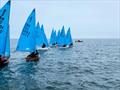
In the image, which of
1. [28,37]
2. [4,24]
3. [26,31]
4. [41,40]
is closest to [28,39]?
[28,37]

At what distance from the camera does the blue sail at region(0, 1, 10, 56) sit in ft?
109

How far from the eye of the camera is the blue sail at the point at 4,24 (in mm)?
33094

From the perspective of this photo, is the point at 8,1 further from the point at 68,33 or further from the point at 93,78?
the point at 68,33

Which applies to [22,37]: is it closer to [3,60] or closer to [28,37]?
[28,37]

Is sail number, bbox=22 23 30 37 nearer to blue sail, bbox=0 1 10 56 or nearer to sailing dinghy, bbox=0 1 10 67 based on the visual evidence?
sailing dinghy, bbox=0 1 10 67

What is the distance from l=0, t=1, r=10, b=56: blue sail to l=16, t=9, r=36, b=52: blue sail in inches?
293

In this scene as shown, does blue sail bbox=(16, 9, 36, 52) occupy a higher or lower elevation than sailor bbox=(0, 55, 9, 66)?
higher

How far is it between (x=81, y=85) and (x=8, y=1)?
51.8 ft

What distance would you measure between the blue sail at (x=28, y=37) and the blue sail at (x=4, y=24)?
7441 millimetres

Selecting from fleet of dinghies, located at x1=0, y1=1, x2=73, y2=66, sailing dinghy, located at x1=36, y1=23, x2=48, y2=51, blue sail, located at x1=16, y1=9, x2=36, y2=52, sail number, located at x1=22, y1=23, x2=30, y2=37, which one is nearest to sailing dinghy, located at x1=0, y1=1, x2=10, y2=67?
fleet of dinghies, located at x1=0, y1=1, x2=73, y2=66

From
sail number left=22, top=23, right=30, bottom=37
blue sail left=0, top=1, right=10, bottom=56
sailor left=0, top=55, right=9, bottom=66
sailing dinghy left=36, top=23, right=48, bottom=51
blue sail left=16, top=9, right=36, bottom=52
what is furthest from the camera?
sailing dinghy left=36, top=23, right=48, bottom=51

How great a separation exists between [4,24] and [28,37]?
931 cm

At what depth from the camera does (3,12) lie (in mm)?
33000

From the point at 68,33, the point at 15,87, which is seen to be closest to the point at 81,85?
the point at 15,87
